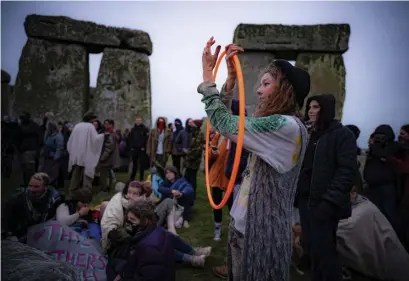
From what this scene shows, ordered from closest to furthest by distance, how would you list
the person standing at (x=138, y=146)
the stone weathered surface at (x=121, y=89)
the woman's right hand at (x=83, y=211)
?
the woman's right hand at (x=83, y=211) → the person standing at (x=138, y=146) → the stone weathered surface at (x=121, y=89)

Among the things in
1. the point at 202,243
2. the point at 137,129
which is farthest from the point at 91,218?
the point at 137,129

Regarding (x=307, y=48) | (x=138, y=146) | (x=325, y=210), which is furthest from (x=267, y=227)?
(x=307, y=48)

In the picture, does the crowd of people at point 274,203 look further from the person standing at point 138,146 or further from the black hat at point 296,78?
the person standing at point 138,146

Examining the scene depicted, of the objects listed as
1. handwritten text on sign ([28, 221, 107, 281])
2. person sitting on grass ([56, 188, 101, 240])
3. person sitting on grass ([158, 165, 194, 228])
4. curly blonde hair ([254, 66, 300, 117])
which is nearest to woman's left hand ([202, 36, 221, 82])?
curly blonde hair ([254, 66, 300, 117])

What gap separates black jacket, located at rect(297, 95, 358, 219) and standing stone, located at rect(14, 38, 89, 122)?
377 inches

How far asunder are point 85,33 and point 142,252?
1014cm

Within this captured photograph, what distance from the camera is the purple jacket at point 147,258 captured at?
2.46 metres

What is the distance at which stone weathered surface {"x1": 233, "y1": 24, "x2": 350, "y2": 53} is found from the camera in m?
8.09

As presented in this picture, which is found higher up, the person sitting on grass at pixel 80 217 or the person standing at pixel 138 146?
the person standing at pixel 138 146

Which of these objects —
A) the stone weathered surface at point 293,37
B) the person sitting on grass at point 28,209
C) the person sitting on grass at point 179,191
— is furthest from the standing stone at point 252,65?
the person sitting on grass at point 28,209

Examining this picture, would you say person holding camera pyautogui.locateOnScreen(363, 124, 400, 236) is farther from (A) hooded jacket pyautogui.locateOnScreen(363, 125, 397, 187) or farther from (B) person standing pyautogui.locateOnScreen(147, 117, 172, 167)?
(B) person standing pyautogui.locateOnScreen(147, 117, 172, 167)

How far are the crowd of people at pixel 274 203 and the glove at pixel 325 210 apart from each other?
0.04 ft

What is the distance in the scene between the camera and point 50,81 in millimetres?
10641

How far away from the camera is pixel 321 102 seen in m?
2.87
